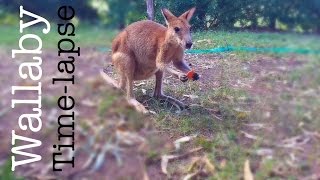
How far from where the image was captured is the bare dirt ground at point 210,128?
1279 millimetres

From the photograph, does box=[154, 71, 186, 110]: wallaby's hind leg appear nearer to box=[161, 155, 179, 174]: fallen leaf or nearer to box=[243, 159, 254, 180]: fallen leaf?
box=[161, 155, 179, 174]: fallen leaf

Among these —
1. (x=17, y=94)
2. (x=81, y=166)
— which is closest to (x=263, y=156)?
(x=81, y=166)

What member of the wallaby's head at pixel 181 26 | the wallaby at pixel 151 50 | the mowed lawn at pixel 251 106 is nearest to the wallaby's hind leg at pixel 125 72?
the wallaby at pixel 151 50

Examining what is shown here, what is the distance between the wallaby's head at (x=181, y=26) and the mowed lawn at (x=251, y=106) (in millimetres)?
35

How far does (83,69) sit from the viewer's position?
1.36 metres

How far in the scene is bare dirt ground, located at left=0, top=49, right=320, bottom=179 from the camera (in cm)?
128

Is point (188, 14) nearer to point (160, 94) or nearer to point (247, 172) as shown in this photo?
point (160, 94)

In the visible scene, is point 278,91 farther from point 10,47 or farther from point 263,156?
point 10,47

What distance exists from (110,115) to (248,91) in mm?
418

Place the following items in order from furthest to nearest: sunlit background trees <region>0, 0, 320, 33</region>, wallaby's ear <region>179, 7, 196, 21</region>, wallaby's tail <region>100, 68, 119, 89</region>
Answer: wallaby's tail <region>100, 68, 119, 89</region>
wallaby's ear <region>179, 7, 196, 21</region>
sunlit background trees <region>0, 0, 320, 33</region>

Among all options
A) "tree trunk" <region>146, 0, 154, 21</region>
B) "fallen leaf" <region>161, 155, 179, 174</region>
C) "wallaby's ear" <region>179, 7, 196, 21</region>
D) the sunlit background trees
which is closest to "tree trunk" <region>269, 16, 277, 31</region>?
the sunlit background trees

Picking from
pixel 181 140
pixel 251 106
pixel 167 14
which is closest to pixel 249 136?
pixel 251 106

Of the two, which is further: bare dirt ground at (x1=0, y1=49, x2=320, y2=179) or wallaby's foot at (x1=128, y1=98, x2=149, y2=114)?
wallaby's foot at (x1=128, y1=98, x2=149, y2=114)

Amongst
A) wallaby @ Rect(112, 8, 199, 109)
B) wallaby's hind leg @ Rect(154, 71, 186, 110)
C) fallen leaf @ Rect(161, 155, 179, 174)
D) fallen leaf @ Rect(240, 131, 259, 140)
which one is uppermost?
wallaby @ Rect(112, 8, 199, 109)
